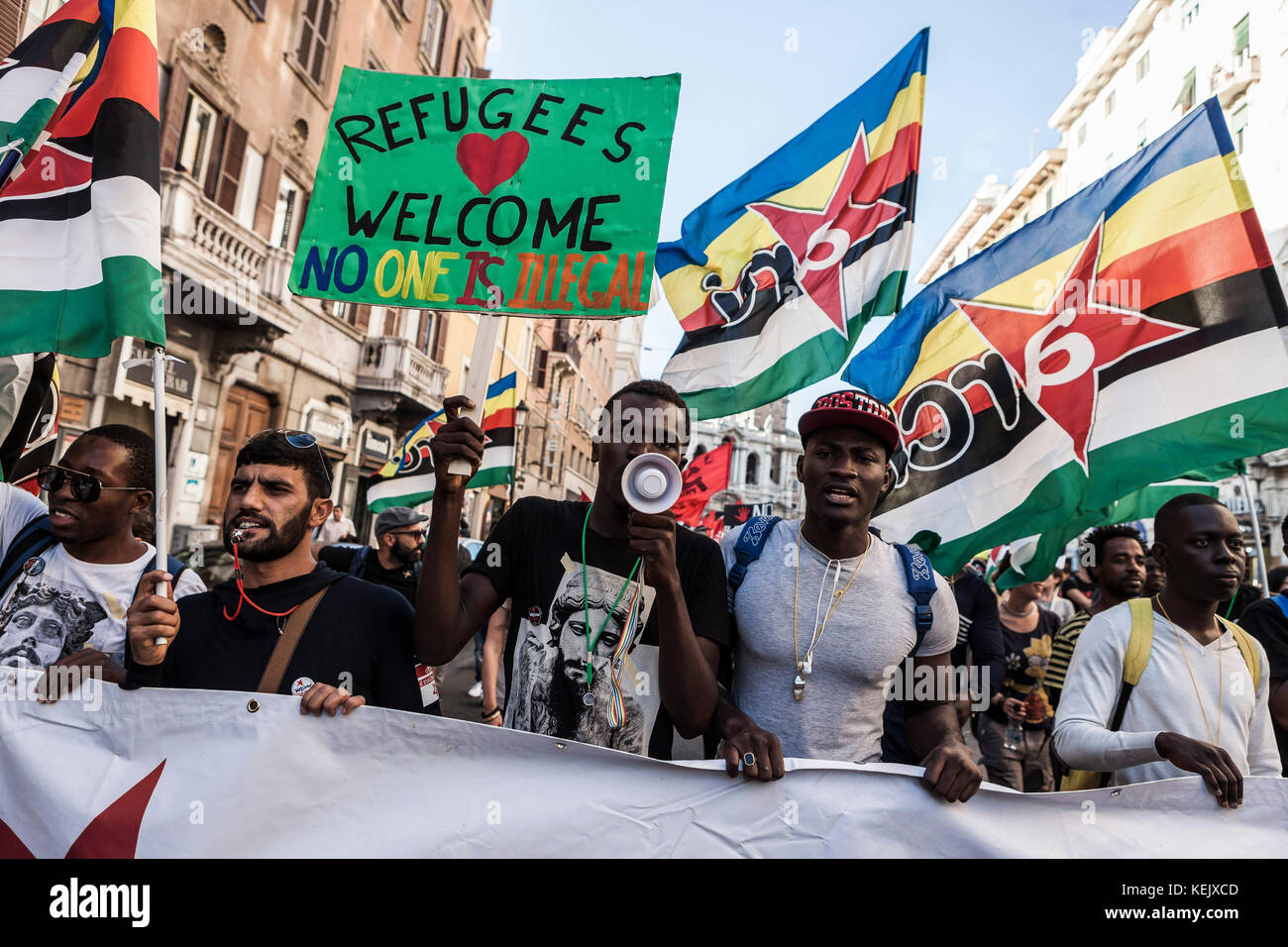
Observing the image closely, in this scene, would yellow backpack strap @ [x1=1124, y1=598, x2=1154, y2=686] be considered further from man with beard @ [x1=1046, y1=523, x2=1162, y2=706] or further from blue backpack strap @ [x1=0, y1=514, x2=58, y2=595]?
blue backpack strap @ [x1=0, y1=514, x2=58, y2=595]

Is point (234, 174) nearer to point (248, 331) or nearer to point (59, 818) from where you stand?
point (248, 331)

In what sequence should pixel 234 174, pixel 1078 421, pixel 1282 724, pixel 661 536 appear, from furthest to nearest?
pixel 234 174 < pixel 1078 421 < pixel 1282 724 < pixel 661 536

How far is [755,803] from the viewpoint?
2055 mm

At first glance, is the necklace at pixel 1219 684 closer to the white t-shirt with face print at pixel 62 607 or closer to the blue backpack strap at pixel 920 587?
the blue backpack strap at pixel 920 587

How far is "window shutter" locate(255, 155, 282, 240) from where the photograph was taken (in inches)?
595

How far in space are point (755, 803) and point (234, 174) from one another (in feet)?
50.2

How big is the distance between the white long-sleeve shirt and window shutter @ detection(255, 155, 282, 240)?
1551 cm

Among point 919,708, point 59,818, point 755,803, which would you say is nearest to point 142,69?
point 59,818

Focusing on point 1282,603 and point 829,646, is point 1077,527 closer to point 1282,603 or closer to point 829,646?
point 1282,603

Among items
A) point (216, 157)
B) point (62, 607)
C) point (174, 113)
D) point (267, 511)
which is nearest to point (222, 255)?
point (216, 157)

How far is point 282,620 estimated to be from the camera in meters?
2.24

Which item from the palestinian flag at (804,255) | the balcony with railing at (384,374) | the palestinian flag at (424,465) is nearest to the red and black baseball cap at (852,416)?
the palestinian flag at (804,255)

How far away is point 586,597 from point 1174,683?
171 cm

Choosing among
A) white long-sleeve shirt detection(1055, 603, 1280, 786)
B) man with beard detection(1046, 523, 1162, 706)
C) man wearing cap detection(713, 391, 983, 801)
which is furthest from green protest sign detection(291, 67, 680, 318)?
man with beard detection(1046, 523, 1162, 706)
